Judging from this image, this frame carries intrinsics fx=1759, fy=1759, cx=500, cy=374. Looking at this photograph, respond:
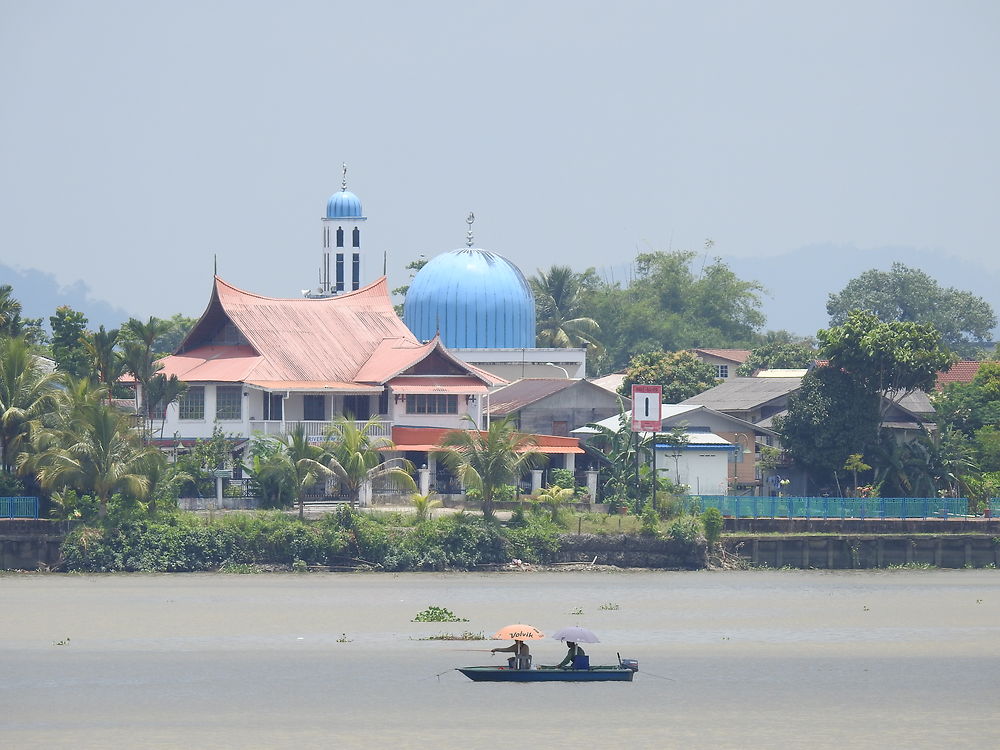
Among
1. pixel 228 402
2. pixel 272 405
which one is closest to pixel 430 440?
pixel 272 405

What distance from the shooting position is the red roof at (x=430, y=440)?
213 ft

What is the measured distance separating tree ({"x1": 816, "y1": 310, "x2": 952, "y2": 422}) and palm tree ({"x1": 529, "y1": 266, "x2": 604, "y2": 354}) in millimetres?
42483

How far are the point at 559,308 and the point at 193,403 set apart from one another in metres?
47.4

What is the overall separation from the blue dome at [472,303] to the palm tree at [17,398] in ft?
108

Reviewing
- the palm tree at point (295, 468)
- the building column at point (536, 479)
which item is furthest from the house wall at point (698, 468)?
the palm tree at point (295, 468)

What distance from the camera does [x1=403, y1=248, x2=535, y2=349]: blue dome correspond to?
287 feet

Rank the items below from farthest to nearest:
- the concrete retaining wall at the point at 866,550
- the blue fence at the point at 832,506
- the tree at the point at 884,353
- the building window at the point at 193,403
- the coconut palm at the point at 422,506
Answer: the building window at the point at 193,403, the tree at the point at 884,353, the blue fence at the point at 832,506, the concrete retaining wall at the point at 866,550, the coconut palm at the point at 422,506

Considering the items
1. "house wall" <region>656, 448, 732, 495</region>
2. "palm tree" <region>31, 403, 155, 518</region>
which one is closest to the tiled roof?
"house wall" <region>656, 448, 732, 495</region>

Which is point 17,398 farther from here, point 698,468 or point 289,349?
point 698,468

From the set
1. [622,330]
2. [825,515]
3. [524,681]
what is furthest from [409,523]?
[622,330]

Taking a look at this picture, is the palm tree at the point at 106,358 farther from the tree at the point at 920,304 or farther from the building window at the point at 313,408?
the tree at the point at 920,304

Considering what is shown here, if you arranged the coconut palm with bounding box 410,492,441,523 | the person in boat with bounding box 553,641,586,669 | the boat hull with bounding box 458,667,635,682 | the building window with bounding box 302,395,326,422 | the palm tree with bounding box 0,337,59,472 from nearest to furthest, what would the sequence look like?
the boat hull with bounding box 458,667,635,682
the person in boat with bounding box 553,641,586,669
the palm tree with bounding box 0,337,59,472
the coconut palm with bounding box 410,492,441,523
the building window with bounding box 302,395,326,422

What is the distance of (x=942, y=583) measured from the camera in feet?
180

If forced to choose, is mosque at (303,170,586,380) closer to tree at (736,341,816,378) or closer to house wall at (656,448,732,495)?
tree at (736,341,816,378)
